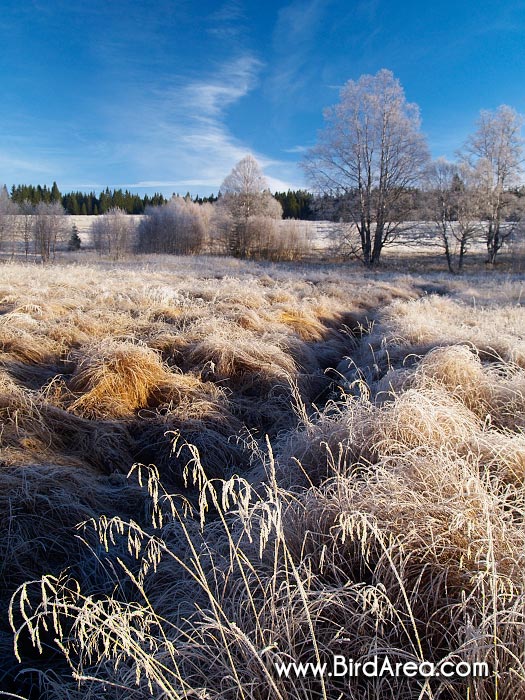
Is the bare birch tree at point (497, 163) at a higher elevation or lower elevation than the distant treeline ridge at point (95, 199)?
lower

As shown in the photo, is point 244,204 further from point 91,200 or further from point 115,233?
point 91,200

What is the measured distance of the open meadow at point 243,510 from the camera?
1402 mm

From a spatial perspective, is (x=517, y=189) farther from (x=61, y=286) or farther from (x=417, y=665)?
(x=417, y=665)

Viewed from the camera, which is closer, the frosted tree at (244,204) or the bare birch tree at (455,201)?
the bare birch tree at (455,201)

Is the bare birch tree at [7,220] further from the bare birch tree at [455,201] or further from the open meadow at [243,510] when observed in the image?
the open meadow at [243,510]

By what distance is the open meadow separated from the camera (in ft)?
4.60

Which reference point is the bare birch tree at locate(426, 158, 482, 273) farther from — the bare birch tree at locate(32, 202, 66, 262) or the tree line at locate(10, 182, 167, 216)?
the tree line at locate(10, 182, 167, 216)

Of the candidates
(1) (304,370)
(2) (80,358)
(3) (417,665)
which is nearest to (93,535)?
(3) (417,665)

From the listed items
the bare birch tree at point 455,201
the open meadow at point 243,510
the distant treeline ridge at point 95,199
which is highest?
the distant treeline ridge at point 95,199

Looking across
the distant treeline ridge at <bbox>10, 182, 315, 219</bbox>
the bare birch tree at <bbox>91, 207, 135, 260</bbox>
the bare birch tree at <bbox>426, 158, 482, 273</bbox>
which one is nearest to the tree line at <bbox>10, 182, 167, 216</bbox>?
the distant treeline ridge at <bbox>10, 182, 315, 219</bbox>

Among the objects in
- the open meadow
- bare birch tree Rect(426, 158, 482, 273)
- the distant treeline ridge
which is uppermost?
the distant treeline ridge

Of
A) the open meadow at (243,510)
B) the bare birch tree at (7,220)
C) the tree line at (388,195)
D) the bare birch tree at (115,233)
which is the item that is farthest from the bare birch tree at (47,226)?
the open meadow at (243,510)

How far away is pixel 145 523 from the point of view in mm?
2713

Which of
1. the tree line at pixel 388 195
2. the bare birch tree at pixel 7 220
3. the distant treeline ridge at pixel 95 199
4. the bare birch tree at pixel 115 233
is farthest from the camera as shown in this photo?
the distant treeline ridge at pixel 95 199
